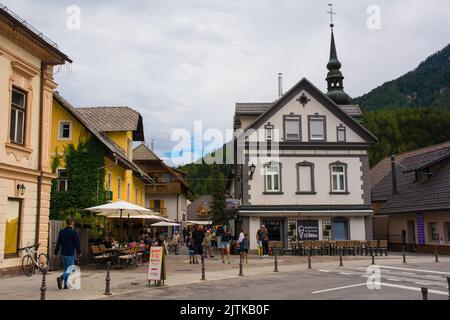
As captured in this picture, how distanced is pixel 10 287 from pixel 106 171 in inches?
565

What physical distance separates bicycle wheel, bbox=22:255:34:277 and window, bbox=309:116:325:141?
68.8ft

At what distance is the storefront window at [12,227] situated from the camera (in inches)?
658

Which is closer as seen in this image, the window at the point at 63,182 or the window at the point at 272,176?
the window at the point at 63,182

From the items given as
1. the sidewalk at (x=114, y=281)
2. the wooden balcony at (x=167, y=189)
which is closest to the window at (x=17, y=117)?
the sidewalk at (x=114, y=281)

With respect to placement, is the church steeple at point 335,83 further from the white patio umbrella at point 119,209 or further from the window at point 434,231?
the white patio umbrella at point 119,209

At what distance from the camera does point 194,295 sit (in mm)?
13148

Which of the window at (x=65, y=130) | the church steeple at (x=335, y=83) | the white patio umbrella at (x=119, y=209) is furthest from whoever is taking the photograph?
the church steeple at (x=335, y=83)

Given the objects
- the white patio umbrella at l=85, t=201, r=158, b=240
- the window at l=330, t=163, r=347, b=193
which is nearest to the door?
the window at l=330, t=163, r=347, b=193

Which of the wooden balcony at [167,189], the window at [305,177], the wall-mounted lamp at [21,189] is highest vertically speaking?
the wooden balcony at [167,189]

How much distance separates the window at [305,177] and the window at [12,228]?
1962 centimetres

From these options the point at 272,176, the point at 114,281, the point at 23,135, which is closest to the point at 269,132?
the point at 272,176

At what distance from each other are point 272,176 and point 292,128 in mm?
3587
